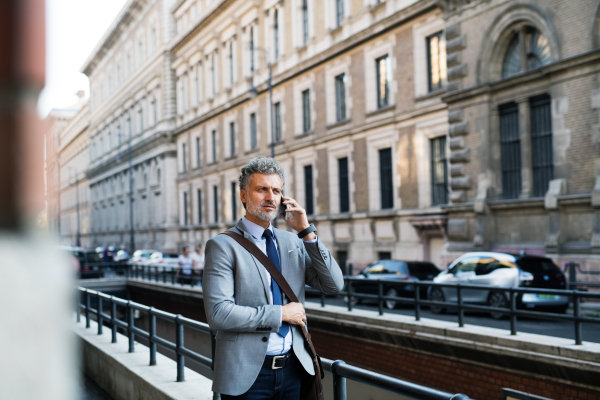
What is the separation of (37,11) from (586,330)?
14.0m

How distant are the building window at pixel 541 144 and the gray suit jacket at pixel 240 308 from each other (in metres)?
20.4

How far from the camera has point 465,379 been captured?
12555 mm

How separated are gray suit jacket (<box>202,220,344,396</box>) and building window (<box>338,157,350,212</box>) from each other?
3025 cm

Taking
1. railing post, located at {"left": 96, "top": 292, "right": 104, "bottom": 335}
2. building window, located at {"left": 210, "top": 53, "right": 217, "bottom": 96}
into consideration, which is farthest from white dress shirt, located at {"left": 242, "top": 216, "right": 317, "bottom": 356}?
building window, located at {"left": 210, "top": 53, "right": 217, "bottom": 96}

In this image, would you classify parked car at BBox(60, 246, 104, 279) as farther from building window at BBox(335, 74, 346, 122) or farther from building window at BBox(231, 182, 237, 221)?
building window at BBox(335, 74, 346, 122)

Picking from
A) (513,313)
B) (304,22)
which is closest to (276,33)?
(304,22)

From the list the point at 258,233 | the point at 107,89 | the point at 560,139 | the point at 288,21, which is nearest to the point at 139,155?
the point at 107,89

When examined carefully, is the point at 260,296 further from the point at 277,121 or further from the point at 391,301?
the point at 277,121

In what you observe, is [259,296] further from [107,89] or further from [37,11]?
[107,89]

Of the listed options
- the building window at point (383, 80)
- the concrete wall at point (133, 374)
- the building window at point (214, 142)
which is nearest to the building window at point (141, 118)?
the building window at point (214, 142)

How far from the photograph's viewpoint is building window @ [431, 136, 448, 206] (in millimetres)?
27469

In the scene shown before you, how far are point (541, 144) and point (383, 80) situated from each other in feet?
33.3

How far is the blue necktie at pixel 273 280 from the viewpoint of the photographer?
363 cm

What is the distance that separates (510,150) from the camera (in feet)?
78.5
